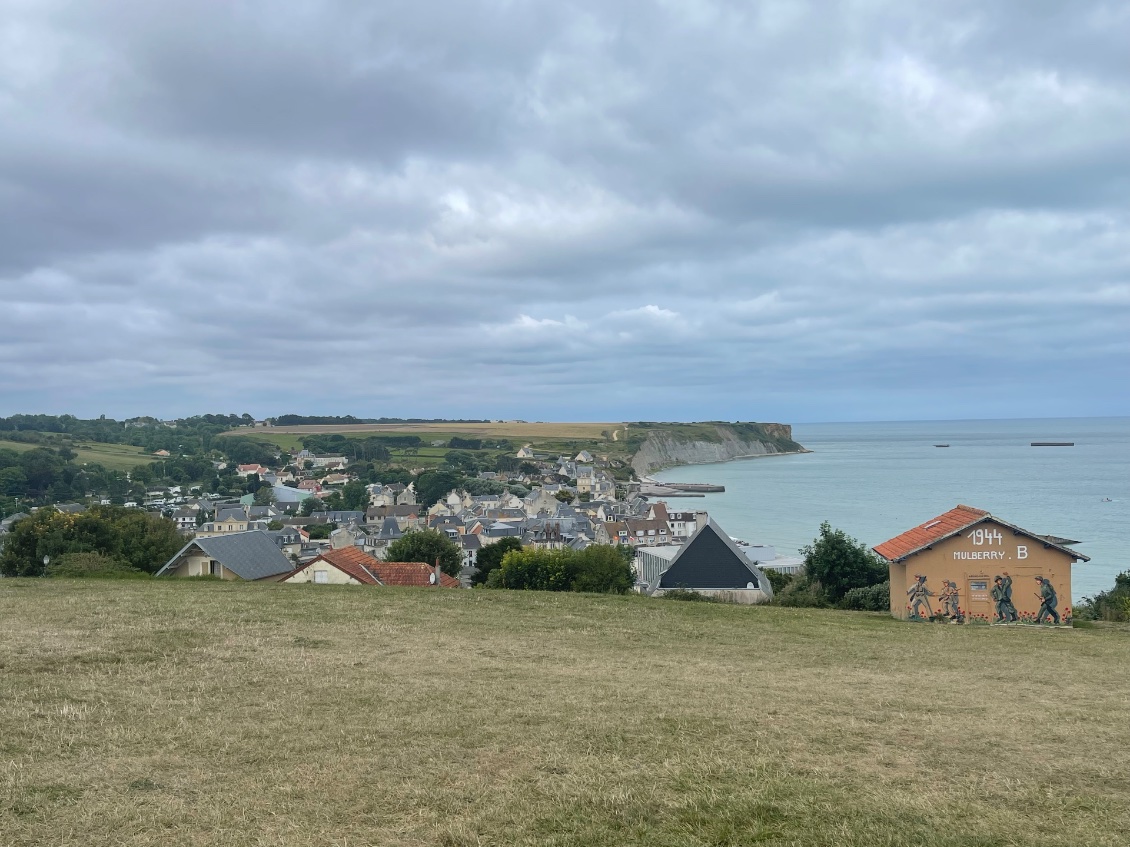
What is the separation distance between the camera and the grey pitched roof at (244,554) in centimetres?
2780

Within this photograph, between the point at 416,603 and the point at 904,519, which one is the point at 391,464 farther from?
the point at 416,603

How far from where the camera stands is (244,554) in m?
29.5

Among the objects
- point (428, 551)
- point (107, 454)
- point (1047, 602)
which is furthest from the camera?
point (107, 454)

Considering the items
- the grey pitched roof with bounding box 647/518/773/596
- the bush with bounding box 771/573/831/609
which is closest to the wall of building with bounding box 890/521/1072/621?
the bush with bounding box 771/573/831/609

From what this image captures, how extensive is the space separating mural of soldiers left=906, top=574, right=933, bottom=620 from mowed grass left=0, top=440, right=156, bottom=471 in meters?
153

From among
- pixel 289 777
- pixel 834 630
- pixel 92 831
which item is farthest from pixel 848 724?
pixel 834 630

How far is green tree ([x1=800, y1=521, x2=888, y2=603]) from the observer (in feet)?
89.9

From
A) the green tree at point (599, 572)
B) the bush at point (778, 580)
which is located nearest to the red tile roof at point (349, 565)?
the green tree at point (599, 572)

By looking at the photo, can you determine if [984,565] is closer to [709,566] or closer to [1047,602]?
[1047,602]

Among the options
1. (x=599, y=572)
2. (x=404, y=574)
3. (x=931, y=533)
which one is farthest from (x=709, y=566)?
(x=931, y=533)

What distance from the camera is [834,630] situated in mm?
16656

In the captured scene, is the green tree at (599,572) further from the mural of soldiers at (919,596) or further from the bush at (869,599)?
the mural of soldiers at (919,596)

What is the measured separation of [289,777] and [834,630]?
12.9m

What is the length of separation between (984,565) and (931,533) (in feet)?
4.60
